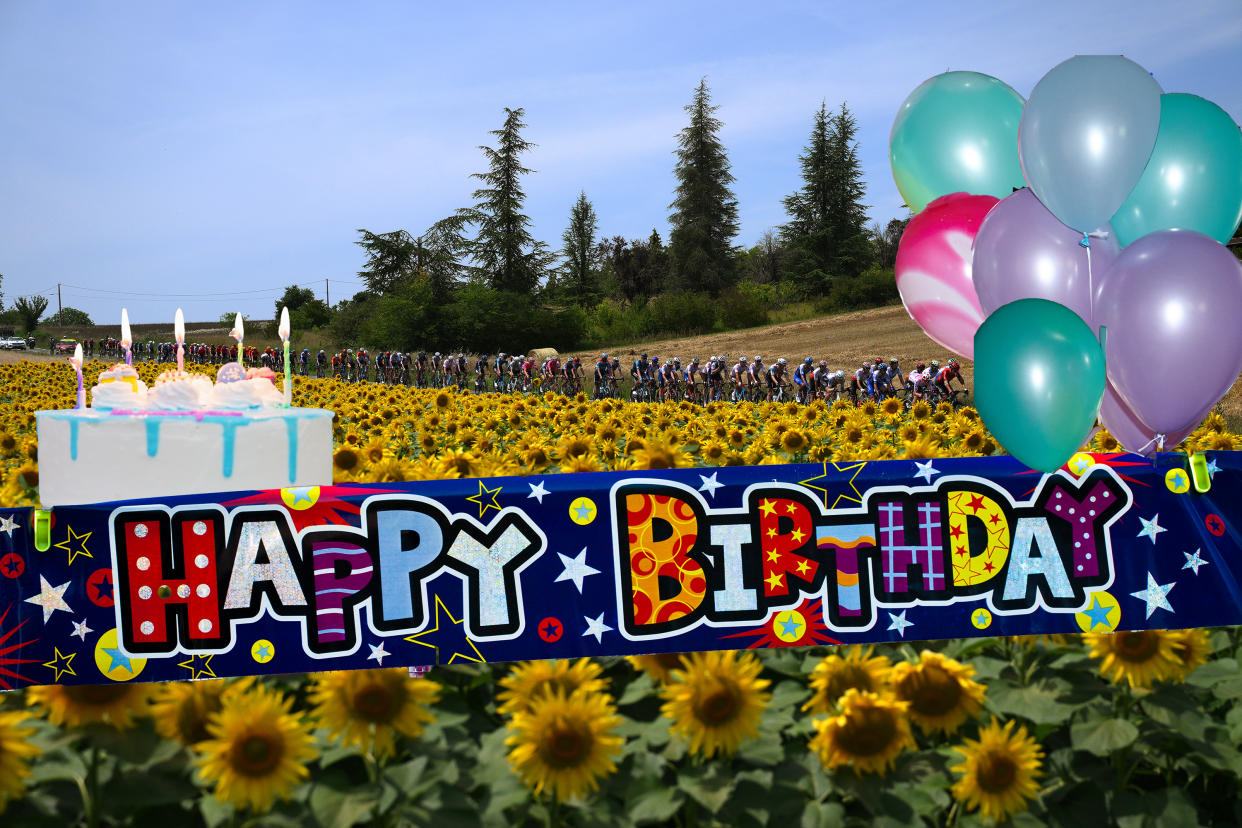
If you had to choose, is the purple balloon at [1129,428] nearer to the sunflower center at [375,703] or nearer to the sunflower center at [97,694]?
the sunflower center at [375,703]

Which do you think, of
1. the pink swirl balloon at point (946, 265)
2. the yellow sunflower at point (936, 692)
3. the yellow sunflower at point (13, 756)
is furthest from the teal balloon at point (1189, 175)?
the yellow sunflower at point (13, 756)

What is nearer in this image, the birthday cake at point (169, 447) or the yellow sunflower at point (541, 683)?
the yellow sunflower at point (541, 683)

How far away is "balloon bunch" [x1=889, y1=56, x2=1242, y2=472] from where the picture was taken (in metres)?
3.52

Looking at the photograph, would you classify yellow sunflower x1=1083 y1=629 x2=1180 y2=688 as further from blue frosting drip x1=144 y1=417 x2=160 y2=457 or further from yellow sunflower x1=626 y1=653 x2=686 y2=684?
blue frosting drip x1=144 y1=417 x2=160 y2=457

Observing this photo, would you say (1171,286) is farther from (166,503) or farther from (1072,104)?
(166,503)

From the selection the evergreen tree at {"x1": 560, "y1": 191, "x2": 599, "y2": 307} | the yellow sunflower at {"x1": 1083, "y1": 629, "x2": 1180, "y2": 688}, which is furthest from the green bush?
the yellow sunflower at {"x1": 1083, "y1": 629, "x2": 1180, "y2": 688}

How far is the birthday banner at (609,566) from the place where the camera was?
320cm

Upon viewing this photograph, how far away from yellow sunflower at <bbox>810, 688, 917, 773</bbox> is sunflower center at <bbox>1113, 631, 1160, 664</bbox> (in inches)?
42.0

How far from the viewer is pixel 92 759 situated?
2059mm

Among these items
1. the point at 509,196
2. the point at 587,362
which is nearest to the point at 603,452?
the point at 587,362

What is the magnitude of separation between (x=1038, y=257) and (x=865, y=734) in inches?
99.1

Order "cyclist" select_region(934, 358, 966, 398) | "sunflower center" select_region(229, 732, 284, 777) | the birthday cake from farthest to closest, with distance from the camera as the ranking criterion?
1. "cyclist" select_region(934, 358, 966, 398)
2. the birthday cake
3. "sunflower center" select_region(229, 732, 284, 777)

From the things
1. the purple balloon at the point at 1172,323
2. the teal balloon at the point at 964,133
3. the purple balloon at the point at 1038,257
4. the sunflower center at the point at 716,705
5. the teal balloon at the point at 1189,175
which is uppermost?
the teal balloon at the point at 964,133

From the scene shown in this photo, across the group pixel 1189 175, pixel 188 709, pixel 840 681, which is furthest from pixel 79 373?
pixel 1189 175
